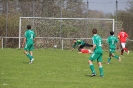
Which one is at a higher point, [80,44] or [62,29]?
[62,29]

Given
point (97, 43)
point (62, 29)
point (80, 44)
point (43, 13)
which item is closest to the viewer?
point (97, 43)

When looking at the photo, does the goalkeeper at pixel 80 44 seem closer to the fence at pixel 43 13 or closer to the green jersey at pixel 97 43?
the fence at pixel 43 13

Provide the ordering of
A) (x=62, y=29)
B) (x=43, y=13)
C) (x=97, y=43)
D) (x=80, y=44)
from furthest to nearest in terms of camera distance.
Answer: (x=43, y=13), (x=62, y=29), (x=80, y=44), (x=97, y=43)

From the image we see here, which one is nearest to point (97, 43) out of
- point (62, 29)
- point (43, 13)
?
point (62, 29)

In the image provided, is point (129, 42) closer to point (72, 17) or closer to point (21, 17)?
point (72, 17)

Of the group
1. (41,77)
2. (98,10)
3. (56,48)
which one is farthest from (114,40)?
(98,10)

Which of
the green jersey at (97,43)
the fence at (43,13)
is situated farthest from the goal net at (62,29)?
the green jersey at (97,43)

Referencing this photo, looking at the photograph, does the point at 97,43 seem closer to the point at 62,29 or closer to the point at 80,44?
the point at 80,44

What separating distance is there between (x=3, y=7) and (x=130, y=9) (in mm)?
13195

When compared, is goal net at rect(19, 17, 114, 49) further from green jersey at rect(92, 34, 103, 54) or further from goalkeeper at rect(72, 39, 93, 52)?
green jersey at rect(92, 34, 103, 54)

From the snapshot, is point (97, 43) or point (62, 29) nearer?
point (97, 43)

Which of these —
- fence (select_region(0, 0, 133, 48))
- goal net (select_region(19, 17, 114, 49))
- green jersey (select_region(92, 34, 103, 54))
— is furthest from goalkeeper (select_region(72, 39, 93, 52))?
green jersey (select_region(92, 34, 103, 54))

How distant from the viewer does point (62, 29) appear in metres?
39.5

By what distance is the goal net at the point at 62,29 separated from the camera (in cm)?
3866
